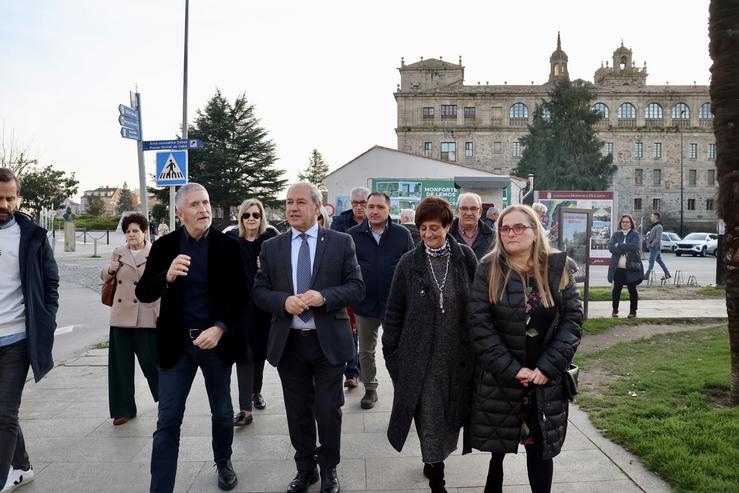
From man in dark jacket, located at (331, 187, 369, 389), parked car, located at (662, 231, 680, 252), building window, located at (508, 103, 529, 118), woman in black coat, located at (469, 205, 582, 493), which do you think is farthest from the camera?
building window, located at (508, 103, 529, 118)

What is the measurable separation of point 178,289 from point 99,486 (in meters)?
1.54

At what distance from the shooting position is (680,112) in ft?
259

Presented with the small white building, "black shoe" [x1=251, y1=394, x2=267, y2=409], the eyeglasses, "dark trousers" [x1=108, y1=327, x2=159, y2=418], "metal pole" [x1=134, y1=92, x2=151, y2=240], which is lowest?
"black shoe" [x1=251, y1=394, x2=267, y2=409]

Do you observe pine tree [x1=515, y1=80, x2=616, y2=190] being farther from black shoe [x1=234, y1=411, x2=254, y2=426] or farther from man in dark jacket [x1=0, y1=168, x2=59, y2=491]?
man in dark jacket [x1=0, y1=168, x2=59, y2=491]

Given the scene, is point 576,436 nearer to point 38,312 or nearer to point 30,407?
point 38,312

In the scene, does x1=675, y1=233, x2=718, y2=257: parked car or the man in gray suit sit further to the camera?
x1=675, y1=233, x2=718, y2=257: parked car

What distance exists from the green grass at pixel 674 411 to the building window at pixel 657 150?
7917 centimetres

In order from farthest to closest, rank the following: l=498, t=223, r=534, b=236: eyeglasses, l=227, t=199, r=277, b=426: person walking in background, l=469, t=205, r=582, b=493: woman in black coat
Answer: l=227, t=199, r=277, b=426: person walking in background
l=498, t=223, r=534, b=236: eyeglasses
l=469, t=205, r=582, b=493: woman in black coat

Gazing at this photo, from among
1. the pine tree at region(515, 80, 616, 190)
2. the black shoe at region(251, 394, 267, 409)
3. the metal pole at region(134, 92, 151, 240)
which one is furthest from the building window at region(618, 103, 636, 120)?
the black shoe at region(251, 394, 267, 409)

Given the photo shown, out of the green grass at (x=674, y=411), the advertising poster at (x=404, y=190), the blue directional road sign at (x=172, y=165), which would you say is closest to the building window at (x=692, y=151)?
the advertising poster at (x=404, y=190)

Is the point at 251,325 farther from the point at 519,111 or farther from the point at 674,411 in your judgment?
the point at 519,111

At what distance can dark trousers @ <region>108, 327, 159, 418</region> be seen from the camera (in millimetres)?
5359

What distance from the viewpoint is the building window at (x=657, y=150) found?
78.3m

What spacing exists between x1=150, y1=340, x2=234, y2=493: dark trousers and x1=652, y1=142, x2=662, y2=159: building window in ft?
280
